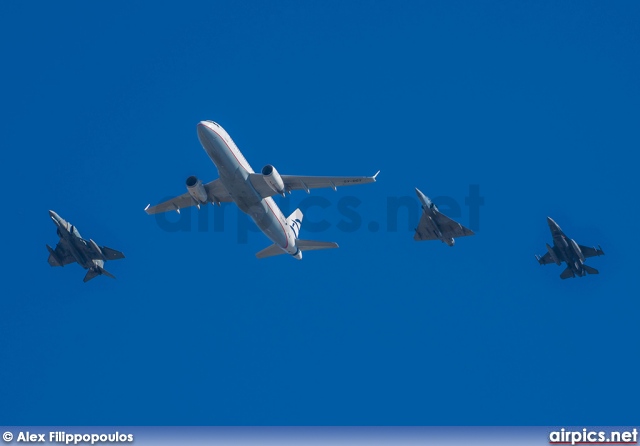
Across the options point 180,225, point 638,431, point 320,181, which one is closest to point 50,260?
point 180,225

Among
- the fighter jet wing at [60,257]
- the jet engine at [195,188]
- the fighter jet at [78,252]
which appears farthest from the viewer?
the fighter jet wing at [60,257]

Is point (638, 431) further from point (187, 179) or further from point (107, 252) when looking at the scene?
point (107, 252)

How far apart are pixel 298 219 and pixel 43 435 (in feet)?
99.3

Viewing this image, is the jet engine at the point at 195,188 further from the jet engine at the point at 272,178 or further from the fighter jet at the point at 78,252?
the fighter jet at the point at 78,252

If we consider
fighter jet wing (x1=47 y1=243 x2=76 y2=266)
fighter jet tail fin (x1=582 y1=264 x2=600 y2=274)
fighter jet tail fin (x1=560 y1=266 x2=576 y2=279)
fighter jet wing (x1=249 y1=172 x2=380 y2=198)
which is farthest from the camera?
fighter jet tail fin (x1=560 y1=266 x2=576 y2=279)

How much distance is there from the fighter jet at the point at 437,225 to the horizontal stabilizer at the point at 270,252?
10.8 m

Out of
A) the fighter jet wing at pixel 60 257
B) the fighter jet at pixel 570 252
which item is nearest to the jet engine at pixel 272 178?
the fighter jet wing at pixel 60 257

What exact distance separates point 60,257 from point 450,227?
2935 cm

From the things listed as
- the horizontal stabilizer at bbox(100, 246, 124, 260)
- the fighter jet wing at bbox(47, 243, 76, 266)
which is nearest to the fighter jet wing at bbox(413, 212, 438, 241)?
the horizontal stabilizer at bbox(100, 246, 124, 260)

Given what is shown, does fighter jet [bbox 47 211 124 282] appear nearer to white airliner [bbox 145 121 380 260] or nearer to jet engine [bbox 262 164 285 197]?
white airliner [bbox 145 121 380 260]

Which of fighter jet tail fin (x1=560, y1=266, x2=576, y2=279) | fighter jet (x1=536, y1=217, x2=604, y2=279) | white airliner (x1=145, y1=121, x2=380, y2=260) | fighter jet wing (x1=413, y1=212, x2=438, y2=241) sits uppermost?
white airliner (x1=145, y1=121, x2=380, y2=260)

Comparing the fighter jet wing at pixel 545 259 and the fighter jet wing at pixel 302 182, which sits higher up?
the fighter jet wing at pixel 302 182

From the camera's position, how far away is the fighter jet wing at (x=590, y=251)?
7590 cm

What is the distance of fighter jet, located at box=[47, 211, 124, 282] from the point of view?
74.4 metres
